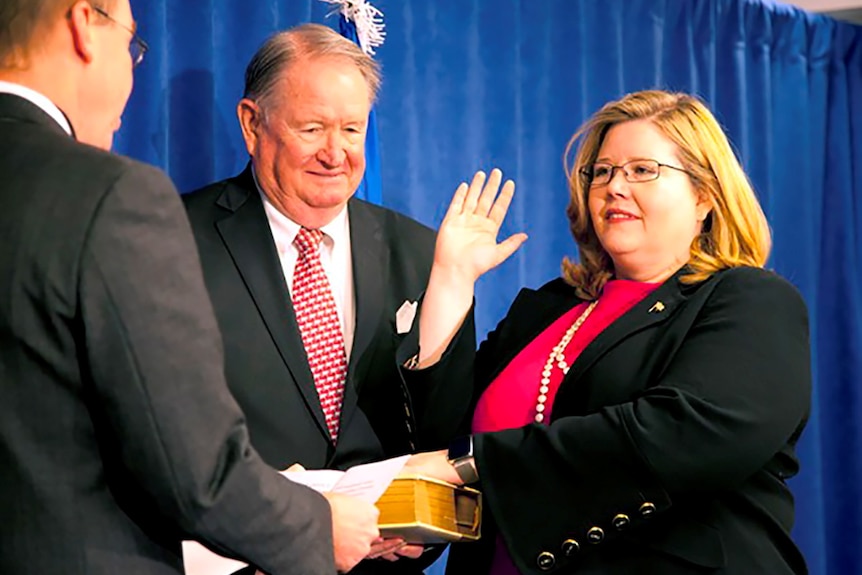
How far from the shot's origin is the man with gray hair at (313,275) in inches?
99.0

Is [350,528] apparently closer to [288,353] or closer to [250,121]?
[288,353]

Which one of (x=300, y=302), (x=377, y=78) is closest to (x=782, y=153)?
(x=377, y=78)

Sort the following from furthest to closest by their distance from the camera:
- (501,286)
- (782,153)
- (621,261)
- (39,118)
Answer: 1. (782,153)
2. (501,286)
3. (621,261)
4. (39,118)

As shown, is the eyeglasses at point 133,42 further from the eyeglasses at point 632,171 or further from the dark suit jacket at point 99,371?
the eyeglasses at point 632,171

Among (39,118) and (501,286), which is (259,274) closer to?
(39,118)

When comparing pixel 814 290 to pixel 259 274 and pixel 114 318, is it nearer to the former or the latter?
pixel 259 274

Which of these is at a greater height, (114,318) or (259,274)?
(114,318)

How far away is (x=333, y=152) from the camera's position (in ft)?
8.75

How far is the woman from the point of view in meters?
2.19

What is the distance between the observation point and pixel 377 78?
2.82 m

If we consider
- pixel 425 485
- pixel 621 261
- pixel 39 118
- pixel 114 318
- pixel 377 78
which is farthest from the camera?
pixel 377 78

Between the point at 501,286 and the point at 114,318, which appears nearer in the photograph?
the point at 114,318

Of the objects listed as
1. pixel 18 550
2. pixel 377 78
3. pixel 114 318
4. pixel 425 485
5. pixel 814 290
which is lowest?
pixel 814 290

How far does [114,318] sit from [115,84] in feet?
1.13
